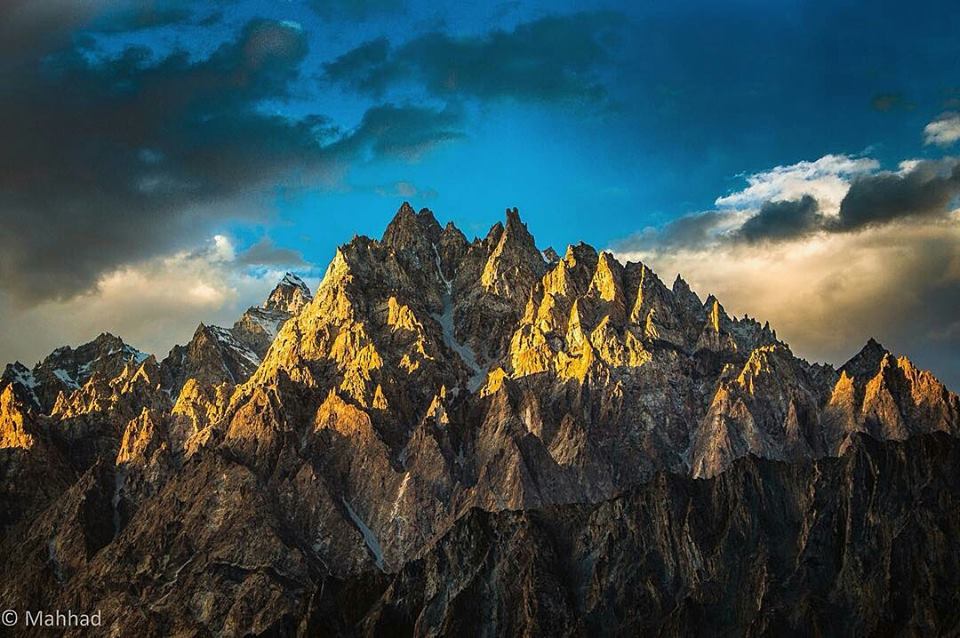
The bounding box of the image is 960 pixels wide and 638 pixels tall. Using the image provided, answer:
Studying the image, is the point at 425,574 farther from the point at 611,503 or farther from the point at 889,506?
the point at 889,506

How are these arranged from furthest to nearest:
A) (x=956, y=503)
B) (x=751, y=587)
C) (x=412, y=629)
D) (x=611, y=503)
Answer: (x=611, y=503)
(x=412, y=629)
(x=751, y=587)
(x=956, y=503)

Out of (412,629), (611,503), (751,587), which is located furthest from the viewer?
(611,503)

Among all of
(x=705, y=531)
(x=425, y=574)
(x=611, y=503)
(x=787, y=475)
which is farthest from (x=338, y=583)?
(x=787, y=475)

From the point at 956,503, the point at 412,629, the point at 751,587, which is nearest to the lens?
the point at 956,503

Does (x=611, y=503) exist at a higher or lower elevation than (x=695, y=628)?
higher

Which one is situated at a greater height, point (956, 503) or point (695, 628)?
point (956, 503)

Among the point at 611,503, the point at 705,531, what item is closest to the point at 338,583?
the point at 611,503

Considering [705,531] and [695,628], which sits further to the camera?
[705,531]

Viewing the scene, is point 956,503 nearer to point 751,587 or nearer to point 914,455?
point 914,455

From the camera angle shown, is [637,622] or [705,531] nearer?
[637,622]
